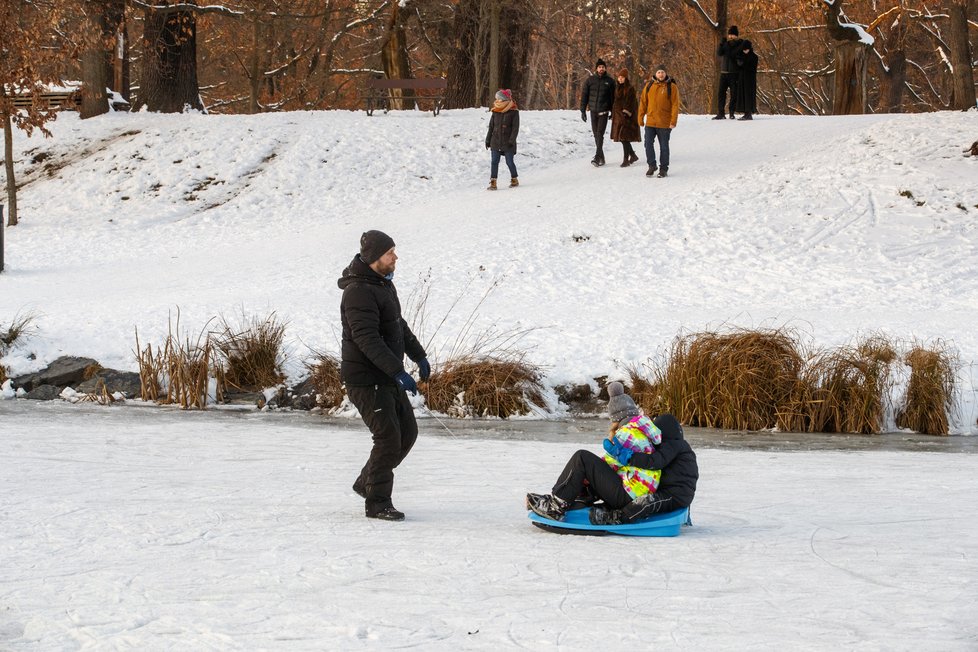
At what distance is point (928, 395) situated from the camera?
10.8 meters

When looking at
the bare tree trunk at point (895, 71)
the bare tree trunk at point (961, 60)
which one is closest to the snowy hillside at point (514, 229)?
the bare tree trunk at point (961, 60)

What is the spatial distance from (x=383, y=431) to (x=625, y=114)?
15.2 meters

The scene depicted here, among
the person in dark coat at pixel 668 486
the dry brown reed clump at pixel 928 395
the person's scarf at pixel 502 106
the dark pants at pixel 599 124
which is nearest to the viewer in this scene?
the person in dark coat at pixel 668 486

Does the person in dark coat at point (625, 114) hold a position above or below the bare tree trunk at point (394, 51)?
below

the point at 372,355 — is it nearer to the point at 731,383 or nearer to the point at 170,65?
the point at 731,383

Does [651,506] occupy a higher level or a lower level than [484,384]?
lower

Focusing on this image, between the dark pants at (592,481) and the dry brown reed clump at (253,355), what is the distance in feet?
20.1

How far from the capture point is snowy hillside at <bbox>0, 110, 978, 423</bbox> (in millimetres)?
13508

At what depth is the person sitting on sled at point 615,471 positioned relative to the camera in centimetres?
638

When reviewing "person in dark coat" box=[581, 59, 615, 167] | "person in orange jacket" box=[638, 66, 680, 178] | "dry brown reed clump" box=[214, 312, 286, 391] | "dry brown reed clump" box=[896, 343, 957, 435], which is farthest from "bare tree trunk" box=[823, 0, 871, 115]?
"dry brown reed clump" box=[214, 312, 286, 391]

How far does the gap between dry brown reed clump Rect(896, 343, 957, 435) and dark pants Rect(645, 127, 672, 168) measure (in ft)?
Answer: 31.8

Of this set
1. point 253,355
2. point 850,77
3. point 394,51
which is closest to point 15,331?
point 253,355

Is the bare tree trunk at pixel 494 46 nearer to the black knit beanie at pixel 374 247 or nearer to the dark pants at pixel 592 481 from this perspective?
the black knit beanie at pixel 374 247

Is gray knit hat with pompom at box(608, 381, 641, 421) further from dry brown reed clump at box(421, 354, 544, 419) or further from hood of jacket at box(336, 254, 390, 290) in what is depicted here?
dry brown reed clump at box(421, 354, 544, 419)
